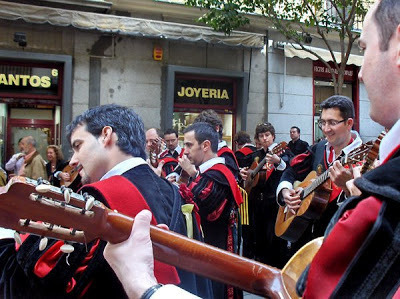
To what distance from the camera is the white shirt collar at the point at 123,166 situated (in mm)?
1940

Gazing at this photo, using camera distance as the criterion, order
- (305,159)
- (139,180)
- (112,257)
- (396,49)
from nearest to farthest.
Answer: (396,49) < (112,257) < (139,180) < (305,159)

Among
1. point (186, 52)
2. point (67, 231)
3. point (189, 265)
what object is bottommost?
point (189, 265)

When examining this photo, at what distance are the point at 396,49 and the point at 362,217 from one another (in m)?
0.41

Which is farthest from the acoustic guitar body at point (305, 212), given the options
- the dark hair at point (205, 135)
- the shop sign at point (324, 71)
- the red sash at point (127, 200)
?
the shop sign at point (324, 71)

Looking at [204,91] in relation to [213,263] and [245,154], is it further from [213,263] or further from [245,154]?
[213,263]

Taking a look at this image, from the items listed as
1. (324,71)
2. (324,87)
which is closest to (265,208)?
(324,87)

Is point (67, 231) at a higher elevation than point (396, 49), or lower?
lower

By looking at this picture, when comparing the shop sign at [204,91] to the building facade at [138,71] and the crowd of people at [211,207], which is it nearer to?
the building facade at [138,71]

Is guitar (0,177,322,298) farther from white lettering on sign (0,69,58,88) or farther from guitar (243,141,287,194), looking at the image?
white lettering on sign (0,69,58,88)

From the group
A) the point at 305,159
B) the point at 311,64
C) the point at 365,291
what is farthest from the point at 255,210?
the point at 311,64

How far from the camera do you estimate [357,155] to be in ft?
10.00

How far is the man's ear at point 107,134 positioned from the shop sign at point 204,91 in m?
8.58

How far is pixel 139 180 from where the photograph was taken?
1865 millimetres

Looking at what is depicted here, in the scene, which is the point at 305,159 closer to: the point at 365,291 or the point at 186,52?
Result: the point at 365,291
